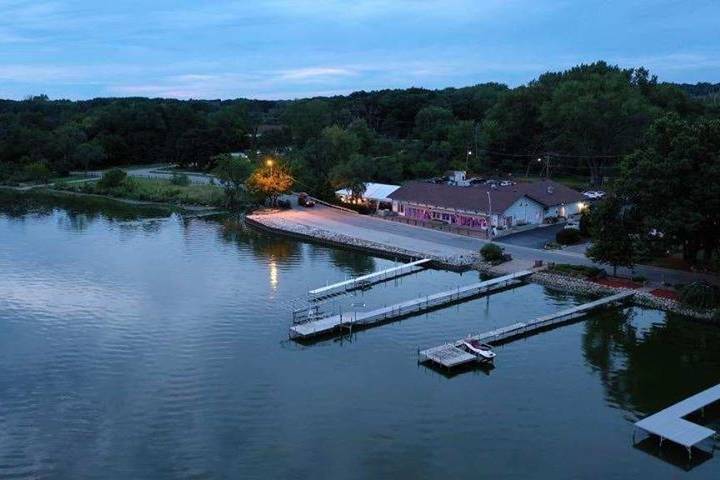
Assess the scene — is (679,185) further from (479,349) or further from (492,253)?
(479,349)

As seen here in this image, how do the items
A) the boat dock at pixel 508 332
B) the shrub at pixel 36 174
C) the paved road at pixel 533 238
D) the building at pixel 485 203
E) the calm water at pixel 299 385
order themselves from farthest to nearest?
the shrub at pixel 36 174, the building at pixel 485 203, the paved road at pixel 533 238, the boat dock at pixel 508 332, the calm water at pixel 299 385

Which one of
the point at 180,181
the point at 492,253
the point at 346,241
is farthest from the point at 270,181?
the point at 492,253

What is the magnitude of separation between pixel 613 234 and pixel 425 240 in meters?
12.8

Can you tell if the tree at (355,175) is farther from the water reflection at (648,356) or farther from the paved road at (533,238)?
the water reflection at (648,356)

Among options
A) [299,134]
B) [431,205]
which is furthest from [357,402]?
[299,134]

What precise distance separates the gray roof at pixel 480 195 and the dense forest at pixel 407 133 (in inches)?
218

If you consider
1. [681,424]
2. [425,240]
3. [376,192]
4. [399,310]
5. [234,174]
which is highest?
[234,174]

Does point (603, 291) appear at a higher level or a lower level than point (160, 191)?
lower

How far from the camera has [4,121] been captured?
91.4 metres

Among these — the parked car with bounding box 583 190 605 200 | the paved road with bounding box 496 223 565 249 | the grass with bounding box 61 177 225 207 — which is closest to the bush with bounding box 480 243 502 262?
the paved road with bounding box 496 223 565 249

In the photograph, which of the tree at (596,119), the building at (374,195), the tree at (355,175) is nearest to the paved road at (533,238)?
the building at (374,195)

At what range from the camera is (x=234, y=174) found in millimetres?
57969

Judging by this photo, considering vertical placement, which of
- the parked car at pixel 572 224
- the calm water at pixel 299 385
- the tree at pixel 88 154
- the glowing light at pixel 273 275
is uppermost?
the tree at pixel 88 154

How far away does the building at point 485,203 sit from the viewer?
145ft
